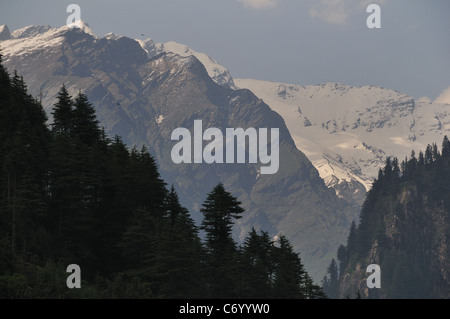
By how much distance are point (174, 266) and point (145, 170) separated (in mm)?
28961

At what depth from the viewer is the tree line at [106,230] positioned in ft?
289

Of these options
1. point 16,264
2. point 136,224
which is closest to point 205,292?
point 136,224

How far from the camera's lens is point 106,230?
103 metres

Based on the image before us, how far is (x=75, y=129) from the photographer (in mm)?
122938

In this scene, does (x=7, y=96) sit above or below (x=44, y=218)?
above

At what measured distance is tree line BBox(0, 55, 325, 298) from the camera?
3472 inches

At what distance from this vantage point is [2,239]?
8331 centimetres

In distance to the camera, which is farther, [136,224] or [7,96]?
[7,96]
